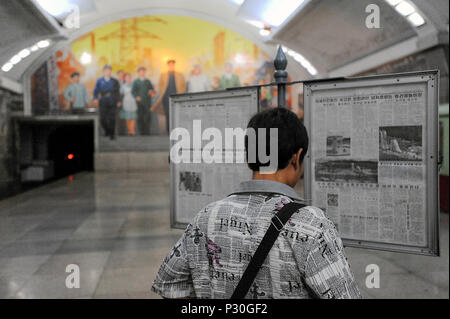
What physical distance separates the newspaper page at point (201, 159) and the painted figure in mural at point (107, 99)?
620 inches

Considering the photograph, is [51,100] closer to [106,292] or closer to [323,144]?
[106,292]

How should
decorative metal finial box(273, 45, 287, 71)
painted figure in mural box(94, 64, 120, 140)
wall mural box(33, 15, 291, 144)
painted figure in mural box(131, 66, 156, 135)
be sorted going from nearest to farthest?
1. decorative metal finial box(273, 45, 287, 71)
2. wall mural box(33, 15, 291, 144)
3. painted figure in mural box(94, 64, 120, 140)
4. painted figure in mural box(131, 66, 156, 135)

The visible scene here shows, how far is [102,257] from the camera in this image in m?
4.64

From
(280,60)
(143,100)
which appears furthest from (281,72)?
Result: (143,100)

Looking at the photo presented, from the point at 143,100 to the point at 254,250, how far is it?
57.1ft

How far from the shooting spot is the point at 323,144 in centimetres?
234

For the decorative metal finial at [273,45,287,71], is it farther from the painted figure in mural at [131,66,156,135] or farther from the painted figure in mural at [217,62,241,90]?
the painted figure in mural at [131,66,156,135]

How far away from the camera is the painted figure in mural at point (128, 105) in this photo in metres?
17.8

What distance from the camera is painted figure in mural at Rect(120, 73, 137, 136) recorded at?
17.8 metres

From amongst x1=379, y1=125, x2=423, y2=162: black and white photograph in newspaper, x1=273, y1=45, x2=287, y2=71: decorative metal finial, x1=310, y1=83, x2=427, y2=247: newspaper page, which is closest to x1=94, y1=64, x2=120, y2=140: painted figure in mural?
x1=273, y1=45, x2=287, y2=71: decorative metal finial

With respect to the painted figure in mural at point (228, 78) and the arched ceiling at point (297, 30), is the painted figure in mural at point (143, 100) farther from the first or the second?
the arched ceiling at point (297, 30)

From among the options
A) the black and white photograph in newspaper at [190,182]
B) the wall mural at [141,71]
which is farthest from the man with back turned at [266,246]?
the wall mural at [141,71]

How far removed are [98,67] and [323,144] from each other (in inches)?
662
